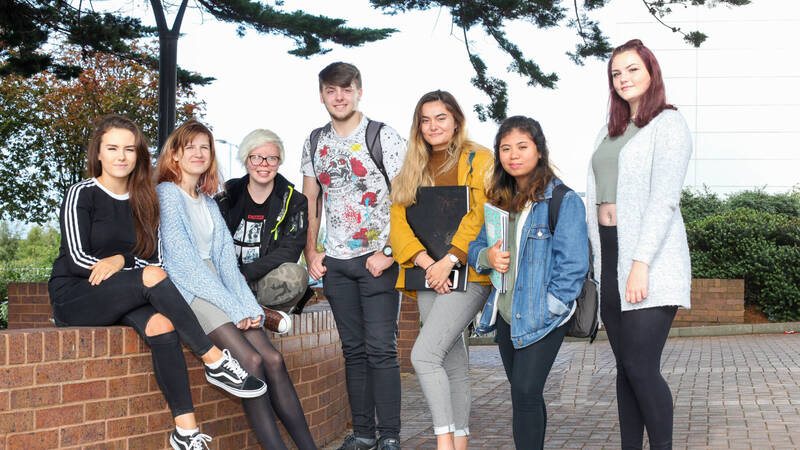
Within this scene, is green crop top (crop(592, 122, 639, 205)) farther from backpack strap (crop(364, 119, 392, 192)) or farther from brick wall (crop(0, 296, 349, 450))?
brick wall (crop(0, 296, 349, 450))

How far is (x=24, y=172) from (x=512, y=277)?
2806cm

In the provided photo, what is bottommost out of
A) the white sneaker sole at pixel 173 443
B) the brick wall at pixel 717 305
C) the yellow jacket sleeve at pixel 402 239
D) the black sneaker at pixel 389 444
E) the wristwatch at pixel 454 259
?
the brick wall at pixel 717 305

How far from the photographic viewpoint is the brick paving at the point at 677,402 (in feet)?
20.1

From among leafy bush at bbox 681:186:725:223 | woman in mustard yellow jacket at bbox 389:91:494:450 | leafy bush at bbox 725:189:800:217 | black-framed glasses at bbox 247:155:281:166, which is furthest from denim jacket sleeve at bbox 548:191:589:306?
leafy bush at bbox 725:189:800:217

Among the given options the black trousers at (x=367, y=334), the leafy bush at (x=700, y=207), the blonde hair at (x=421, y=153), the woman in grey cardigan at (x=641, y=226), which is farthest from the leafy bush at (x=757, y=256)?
the woman in grey cardigan at (x=641, y=226)

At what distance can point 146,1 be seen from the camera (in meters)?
14.5

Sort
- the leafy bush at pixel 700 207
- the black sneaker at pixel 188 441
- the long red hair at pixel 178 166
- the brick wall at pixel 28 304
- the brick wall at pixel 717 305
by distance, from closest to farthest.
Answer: the black sneaker at pixel 188 441
the long red hair at pixel 178 166
the brick wall at pixel 28 304
the brick wall at pixel 717 305
the leafy bush at pixel 700 207

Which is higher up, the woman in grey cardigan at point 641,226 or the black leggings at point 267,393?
the woman in grey cardigan at point 641,226

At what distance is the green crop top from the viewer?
4016 mm

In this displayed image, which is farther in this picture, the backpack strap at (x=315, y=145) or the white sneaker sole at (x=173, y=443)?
the backpack strap at (x=315, y=145)

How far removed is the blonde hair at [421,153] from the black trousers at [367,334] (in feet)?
1.74

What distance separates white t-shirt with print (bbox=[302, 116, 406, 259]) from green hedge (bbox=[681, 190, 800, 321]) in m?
13.9

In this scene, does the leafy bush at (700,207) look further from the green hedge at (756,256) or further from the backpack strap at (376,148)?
the backpack strap at (376,148)

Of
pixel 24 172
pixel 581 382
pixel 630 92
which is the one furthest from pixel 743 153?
pixel 630 92
